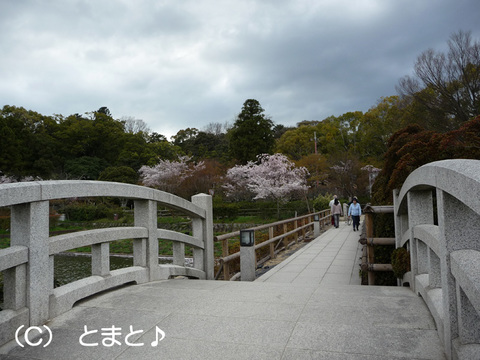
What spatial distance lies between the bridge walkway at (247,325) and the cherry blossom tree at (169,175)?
30.0 metres

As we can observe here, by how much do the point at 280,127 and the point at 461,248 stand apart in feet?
199

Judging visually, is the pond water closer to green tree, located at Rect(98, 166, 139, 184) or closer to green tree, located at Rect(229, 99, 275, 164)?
green tree, located at Rect(98, 166, 139, 184)

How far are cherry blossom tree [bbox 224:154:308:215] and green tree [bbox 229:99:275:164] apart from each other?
4472 mm

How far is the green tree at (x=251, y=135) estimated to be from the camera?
132 ft

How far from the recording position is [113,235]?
3.71m

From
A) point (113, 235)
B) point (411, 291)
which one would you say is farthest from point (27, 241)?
point (411, 291)

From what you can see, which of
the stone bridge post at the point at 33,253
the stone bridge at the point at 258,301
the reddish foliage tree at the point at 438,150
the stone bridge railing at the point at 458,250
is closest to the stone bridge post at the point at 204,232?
the stone bridge at the point at 258,301

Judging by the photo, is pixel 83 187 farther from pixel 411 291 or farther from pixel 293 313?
pixel 411 291

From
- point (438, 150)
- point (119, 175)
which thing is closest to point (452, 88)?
point (438, 150)

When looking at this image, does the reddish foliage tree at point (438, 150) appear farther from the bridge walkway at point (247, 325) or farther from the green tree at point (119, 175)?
the green tree at point (119, 175)

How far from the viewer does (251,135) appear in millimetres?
41031

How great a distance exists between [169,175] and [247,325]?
108 ft

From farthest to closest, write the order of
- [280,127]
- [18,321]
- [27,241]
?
[280,127] → [27,241] → [18,321]

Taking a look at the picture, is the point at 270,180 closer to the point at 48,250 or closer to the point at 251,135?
the point at 251,135
